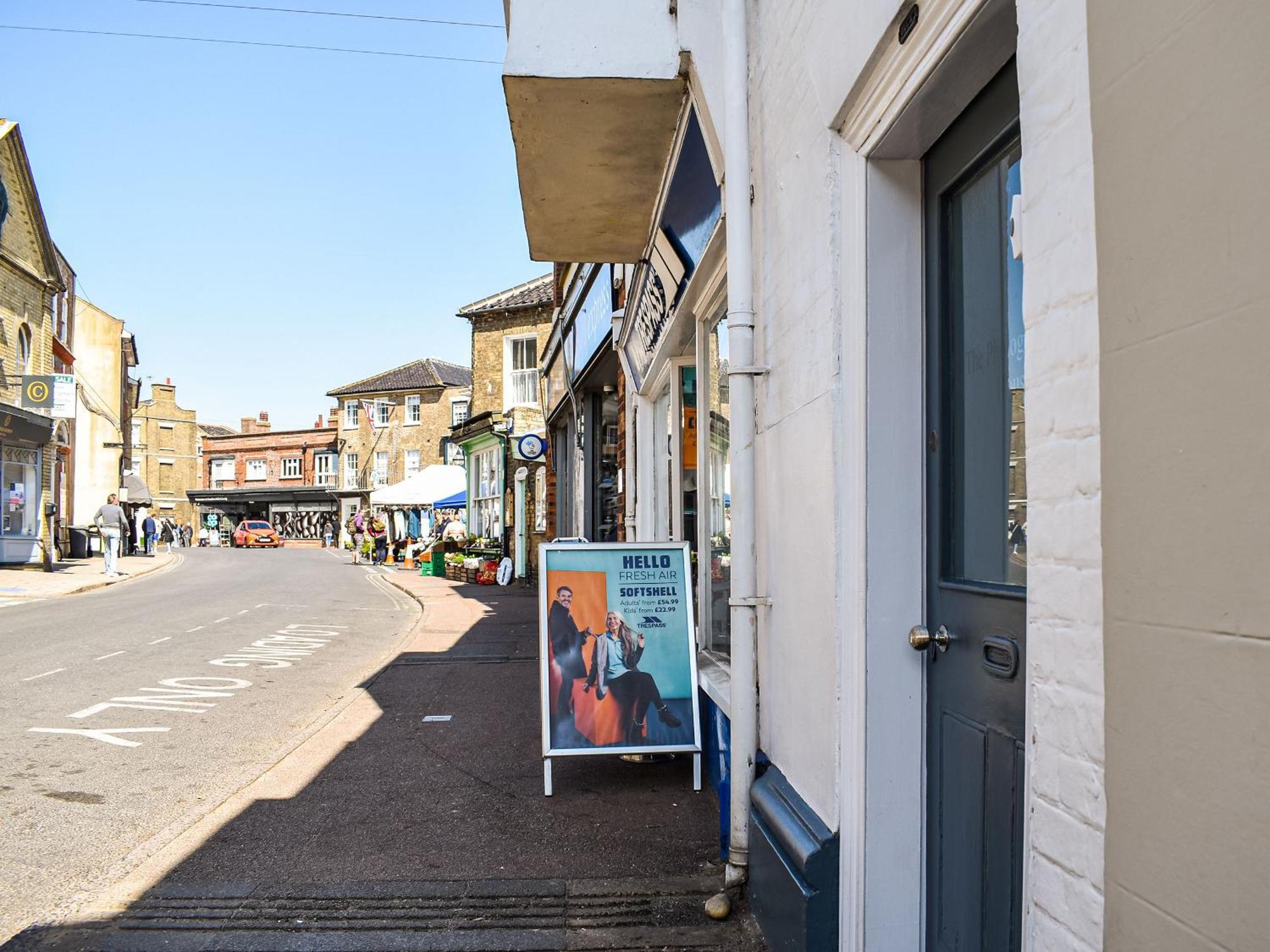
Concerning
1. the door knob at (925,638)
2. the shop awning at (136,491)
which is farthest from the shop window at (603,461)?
the shop awning at (136,491)

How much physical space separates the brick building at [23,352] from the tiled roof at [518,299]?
1103cm

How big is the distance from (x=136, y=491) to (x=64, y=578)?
69.5 feet

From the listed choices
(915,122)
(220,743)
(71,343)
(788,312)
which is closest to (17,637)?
(220,743)

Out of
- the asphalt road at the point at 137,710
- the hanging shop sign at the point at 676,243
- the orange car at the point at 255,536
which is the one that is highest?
the hanging shop sign at the point at 676,243

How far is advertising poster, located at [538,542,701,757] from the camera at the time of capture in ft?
15.8

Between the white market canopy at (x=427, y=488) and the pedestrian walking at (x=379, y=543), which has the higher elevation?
the white market canopy at (x=427, y=488)

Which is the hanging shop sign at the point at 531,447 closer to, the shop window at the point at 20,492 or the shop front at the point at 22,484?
the shop front at the point at 22,484

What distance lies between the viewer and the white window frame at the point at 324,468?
195 feet

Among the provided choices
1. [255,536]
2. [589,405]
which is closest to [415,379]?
[255,536]

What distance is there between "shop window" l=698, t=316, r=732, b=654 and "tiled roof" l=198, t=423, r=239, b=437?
65.5 meters

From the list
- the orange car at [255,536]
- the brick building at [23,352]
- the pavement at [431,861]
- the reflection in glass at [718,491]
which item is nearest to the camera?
the pavement at [431,861]

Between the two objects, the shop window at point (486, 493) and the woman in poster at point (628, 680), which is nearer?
the woman in poster at point (628, 680)

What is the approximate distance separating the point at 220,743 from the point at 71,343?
33599 mm

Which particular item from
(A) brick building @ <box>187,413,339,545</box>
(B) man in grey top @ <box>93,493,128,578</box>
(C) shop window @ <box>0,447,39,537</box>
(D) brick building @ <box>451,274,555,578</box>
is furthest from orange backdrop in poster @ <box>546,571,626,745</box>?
(A) brick building @ <box>187,413,339,545</box>
